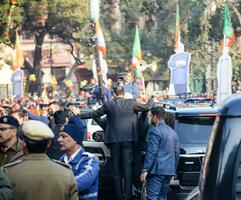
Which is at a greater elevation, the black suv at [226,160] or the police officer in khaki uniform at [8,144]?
the black suv at [226,160]

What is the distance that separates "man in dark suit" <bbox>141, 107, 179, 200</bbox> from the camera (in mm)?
10438

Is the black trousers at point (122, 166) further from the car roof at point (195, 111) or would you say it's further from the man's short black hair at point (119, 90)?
the car roof at point (195, 111)

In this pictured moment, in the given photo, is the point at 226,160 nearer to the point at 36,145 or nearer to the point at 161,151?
the point at 36,145

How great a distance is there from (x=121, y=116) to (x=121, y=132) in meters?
0.23

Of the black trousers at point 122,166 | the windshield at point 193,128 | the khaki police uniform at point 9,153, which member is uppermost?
the khaki police uniform at point 9,153

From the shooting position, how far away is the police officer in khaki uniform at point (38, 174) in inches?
222

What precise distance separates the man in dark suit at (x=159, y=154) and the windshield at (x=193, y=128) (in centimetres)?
59

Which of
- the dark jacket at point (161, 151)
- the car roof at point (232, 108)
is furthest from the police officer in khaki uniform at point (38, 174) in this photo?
the dark jacket at point (161, 151)

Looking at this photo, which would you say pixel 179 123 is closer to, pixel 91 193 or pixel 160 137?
pixel 160 137

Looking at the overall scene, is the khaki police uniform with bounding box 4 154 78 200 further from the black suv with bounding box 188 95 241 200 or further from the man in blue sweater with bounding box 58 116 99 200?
the black suv with bounding box 188 95 241 200

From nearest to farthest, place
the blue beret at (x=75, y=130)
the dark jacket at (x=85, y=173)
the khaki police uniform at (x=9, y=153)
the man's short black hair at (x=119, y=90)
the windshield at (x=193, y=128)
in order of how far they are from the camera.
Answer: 1. the dark jacket at (x=85, y=173)
2. the blue beret at (x=75, y=130)
3. the khaki police uniform at (x=9, y=153)
4. the windshield at (x=193, y=128)
5. the man's short black hair at (x=119, y=90)

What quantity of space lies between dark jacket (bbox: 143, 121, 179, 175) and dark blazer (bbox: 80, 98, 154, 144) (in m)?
1.42

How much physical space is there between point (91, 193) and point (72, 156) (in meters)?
0.34

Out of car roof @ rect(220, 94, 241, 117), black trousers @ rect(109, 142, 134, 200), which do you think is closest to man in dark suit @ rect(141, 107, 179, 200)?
black trousers @ rect(109, 142, 134, 200)
